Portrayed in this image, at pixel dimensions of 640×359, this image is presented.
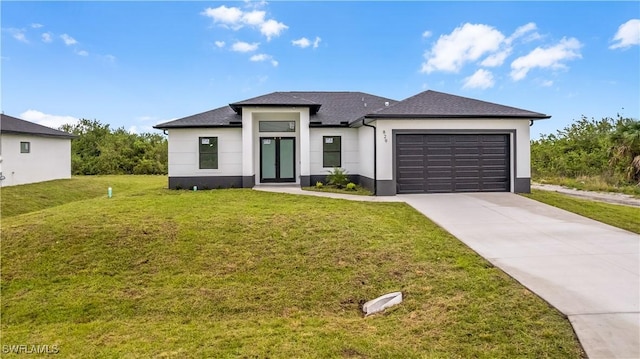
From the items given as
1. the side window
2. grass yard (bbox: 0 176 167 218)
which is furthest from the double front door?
the side window

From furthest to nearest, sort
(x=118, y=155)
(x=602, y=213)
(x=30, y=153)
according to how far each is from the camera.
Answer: (x=118, y=155) → (x=30, y=153) → (x=602, y=213)

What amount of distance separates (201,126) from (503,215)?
1173 cm

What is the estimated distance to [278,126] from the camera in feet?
54.8

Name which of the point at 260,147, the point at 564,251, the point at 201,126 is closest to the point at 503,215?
the point at 564,251

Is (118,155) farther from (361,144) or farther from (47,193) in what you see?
(361,144)

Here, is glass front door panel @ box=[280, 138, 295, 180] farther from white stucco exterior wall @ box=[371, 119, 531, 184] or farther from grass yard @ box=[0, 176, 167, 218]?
grass yard @ box=[0, 176, 167, 218]

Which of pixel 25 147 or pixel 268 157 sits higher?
pixel 25 147

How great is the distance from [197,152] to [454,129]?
10.3 metres

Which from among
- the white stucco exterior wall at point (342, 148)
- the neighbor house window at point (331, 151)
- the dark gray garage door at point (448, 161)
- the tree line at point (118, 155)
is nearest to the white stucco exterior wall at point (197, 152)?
the white stucco exterior wall at point (342, 148)

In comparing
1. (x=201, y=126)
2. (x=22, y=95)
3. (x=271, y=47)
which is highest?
(x=271, y=47)

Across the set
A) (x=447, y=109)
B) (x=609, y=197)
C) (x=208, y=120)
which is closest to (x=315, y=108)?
(x=208, y=120)

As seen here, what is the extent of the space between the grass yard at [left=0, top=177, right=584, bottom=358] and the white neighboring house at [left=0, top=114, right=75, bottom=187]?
10.4m

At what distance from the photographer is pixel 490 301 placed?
4688mm

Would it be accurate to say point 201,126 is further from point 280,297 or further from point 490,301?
point 490,301
